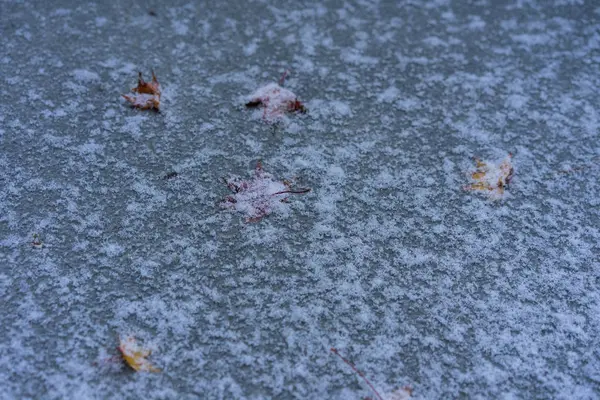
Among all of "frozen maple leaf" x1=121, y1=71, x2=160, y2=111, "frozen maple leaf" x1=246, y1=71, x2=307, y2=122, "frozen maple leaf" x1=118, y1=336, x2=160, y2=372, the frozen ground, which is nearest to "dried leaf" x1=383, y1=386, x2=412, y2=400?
the frozen ground

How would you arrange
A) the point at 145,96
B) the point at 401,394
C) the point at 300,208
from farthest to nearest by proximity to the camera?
the point at 145,96 < the point at 300,208 < the point at 401,394

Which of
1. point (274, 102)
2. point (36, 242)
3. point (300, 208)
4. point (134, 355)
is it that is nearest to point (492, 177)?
point (300, 208)

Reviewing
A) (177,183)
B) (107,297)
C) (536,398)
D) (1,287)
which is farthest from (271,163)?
(536,398)

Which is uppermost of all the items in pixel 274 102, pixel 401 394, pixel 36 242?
pixel 274 102

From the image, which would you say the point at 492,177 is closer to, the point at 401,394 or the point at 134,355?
the point at 401,394

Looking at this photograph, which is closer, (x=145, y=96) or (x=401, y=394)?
(x=401, y=394)

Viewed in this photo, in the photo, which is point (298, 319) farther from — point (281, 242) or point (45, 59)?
point (45, 59)
